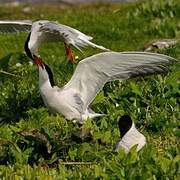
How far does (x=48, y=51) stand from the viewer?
44.1 feet

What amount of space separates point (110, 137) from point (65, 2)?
1503cm

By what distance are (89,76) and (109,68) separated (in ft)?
0.61

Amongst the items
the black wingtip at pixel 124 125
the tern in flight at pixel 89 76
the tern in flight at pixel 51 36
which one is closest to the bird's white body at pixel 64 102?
the tern in flight at pixel 89 76

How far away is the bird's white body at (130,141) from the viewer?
6199 mm

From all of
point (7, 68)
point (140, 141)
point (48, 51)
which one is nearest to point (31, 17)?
point (48, 51)

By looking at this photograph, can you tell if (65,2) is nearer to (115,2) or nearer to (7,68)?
(115,2)

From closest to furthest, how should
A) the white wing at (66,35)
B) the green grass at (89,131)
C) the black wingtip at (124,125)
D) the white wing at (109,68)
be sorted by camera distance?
the green grass at (89,131) < the black wingtip at (124,125) < the white wing at (66,35) < the white wing at (109,68)

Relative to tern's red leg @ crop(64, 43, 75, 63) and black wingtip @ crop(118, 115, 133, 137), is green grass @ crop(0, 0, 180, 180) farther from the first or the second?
tern's red leg @ crop(64, 43, 75, 63)

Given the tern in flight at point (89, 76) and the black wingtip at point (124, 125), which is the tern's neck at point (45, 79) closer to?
the tern in flight at point (89, 76)

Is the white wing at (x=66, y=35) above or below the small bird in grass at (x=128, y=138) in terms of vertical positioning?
above

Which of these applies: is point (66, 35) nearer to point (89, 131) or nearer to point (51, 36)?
point (51, 36)

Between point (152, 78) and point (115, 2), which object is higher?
point (152, 78)

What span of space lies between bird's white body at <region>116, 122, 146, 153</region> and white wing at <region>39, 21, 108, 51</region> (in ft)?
2.54

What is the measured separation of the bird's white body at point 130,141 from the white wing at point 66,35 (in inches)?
30.5
